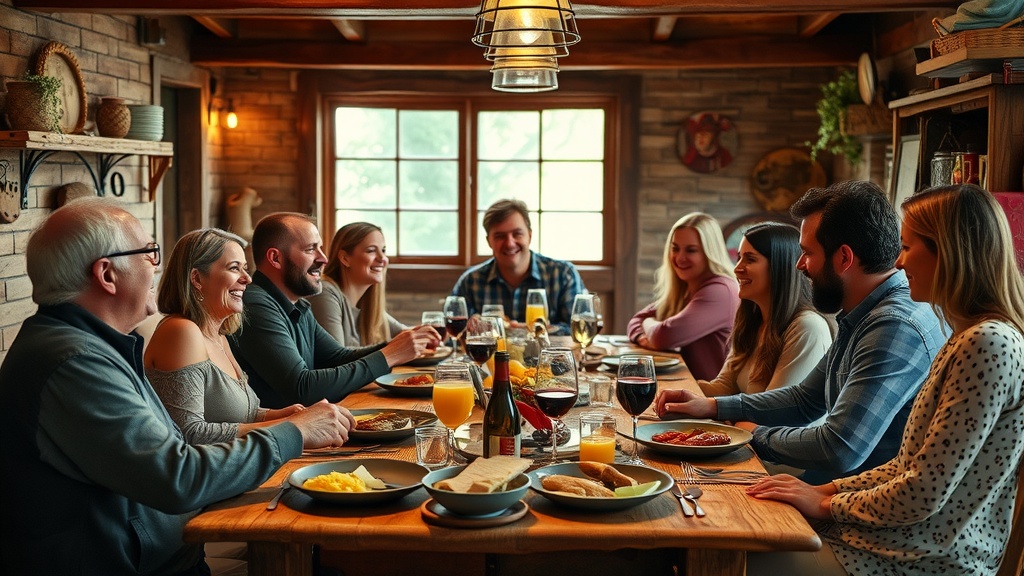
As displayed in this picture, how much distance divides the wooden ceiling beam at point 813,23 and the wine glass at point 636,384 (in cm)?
390

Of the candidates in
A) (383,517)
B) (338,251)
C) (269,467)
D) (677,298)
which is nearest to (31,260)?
(269,467)

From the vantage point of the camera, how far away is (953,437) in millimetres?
1767

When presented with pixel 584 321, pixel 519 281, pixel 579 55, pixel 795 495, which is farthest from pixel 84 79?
pixel 795 495

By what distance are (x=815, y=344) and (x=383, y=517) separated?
1.62m

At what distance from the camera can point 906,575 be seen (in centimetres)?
190

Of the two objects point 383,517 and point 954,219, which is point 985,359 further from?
point 383,517

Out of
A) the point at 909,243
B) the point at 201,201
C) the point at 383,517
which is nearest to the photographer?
the point at 383,517

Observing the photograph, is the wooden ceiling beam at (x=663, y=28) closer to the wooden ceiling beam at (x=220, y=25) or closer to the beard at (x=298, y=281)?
the wooden ceiling beam at (x=220, y=25)

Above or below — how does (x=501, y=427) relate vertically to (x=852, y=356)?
below

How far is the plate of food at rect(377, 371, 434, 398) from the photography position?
2.86 metres

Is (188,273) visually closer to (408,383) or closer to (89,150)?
(408,383)

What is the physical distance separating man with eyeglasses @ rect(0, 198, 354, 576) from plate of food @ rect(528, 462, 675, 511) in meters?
0.52

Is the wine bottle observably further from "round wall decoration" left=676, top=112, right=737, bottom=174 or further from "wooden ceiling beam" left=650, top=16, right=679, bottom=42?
"round wall decoration" left=676, top=112, right=737, bottom=174

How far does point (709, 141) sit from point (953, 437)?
4895 mm
